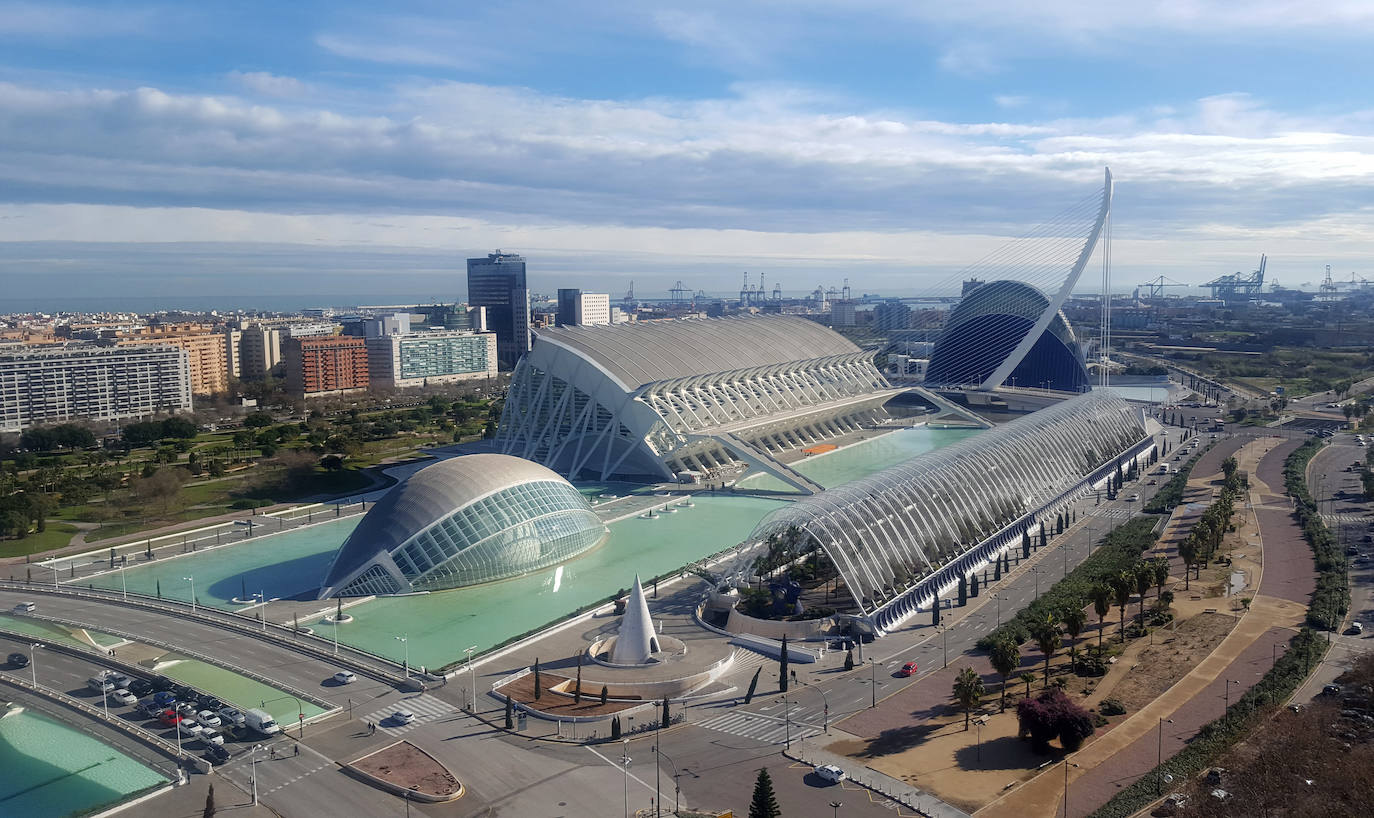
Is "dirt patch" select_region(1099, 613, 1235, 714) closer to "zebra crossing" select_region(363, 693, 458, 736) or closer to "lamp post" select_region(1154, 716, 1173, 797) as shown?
"lamp post" select_region(1154, 716, 1173, 797)

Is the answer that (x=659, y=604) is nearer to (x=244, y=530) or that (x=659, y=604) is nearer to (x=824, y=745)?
(x=824, y=745)

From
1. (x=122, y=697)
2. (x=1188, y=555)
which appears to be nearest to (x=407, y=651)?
(x=122, y=697)

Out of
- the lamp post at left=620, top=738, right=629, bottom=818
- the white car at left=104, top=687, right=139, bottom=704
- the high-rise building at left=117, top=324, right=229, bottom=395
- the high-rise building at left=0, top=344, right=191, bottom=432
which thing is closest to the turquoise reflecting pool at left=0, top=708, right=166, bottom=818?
the white car at left=104, top=687, right=139, bottom=704

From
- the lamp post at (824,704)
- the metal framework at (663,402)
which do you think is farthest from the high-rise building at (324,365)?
the lamp post at (824,704)

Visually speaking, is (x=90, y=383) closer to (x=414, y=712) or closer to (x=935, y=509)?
(x=414, y=712)

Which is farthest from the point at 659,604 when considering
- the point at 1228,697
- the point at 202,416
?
the point at 202,416

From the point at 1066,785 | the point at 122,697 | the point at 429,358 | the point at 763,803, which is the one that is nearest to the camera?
the point at 763,803
